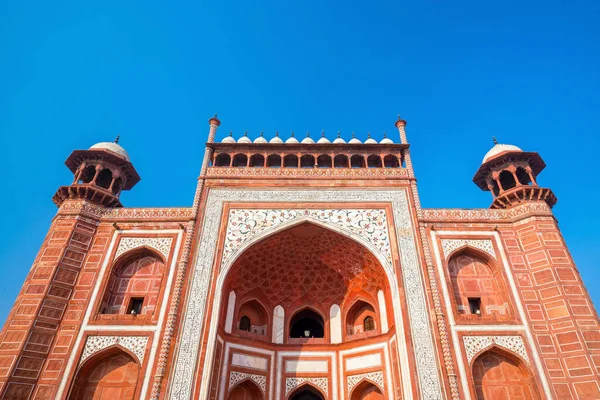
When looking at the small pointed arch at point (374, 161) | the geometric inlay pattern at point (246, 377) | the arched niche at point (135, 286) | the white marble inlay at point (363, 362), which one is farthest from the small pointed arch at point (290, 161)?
the geometric inlay pattern at point (246, 377)

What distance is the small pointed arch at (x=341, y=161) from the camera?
1324 centimetres

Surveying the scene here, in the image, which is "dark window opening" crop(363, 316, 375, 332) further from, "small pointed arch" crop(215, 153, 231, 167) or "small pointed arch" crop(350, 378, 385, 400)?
"small pointed arch" crop(215, 153, 231, 167)

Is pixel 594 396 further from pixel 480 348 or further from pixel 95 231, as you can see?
pixel 95 231

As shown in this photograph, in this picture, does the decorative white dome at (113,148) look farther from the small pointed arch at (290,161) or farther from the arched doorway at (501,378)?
the arched doorway at (501,378)

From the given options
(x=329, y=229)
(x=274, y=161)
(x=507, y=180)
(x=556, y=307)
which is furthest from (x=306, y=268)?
(x=507, y=180)

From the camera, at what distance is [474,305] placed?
10820 mm

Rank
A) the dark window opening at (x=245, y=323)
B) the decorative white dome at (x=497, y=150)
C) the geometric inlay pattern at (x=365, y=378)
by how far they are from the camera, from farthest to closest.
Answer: the decorative white dome at (x=497, y=150) < the dark window opening at (x=245, y=323) < the geometric inlay pattern at (x=365, y=378)

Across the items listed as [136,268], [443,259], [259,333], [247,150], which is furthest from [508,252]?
[136,268]

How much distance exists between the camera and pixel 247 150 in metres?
13.3

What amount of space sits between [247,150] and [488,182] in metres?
7.83

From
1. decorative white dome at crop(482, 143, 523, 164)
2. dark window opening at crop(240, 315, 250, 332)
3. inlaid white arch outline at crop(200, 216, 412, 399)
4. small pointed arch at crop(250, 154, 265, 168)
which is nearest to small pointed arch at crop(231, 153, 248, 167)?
small pointed arch at crop(250, 154, 265, 168)

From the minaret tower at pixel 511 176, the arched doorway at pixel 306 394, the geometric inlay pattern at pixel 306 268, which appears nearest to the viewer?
the arched doorway at pixel 306 394

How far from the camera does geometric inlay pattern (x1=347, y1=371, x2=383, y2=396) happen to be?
10.8 meters

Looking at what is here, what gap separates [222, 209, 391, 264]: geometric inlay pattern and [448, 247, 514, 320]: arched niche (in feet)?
6.90
